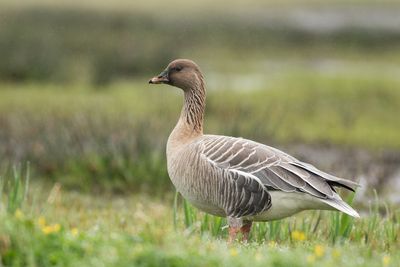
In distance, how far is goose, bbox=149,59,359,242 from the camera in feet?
25.0

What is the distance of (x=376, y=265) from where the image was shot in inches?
225

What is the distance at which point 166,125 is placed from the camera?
48.7 ft

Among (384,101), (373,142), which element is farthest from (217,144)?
(384,101)

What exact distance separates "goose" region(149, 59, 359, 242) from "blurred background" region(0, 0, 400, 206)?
3.56 meters

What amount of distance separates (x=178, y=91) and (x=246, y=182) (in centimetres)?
1437

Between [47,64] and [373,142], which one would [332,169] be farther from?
[47,64]

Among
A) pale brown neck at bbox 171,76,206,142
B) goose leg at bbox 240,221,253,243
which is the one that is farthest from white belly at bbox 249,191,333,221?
pale brown neck at bbox 171,76,206,142

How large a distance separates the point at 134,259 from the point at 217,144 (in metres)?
2.64

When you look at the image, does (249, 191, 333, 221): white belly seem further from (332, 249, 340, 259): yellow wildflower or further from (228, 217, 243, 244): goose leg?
(332, 249, 340, 259): yellow wildflower

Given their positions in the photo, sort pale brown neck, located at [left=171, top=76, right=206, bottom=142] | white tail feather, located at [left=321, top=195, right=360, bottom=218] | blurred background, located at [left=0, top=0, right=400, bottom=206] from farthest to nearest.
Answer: blurred background, located at [left=0, top=0, right=400, bottom=206] < pale brown neck, located at [left=171, top=76, right=206, bottom=142] < white tail feather, located at [left=321, top=195, right=360, bottom=218]

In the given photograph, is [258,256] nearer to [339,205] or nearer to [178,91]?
[339,205]

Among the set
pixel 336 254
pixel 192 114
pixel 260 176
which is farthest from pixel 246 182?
pixel 336 254

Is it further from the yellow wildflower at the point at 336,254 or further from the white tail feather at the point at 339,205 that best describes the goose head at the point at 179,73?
the yellow wildflower at the point at 336,254

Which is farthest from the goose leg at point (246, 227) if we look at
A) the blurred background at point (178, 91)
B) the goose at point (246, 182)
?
the blurred background at point (178, 91)
